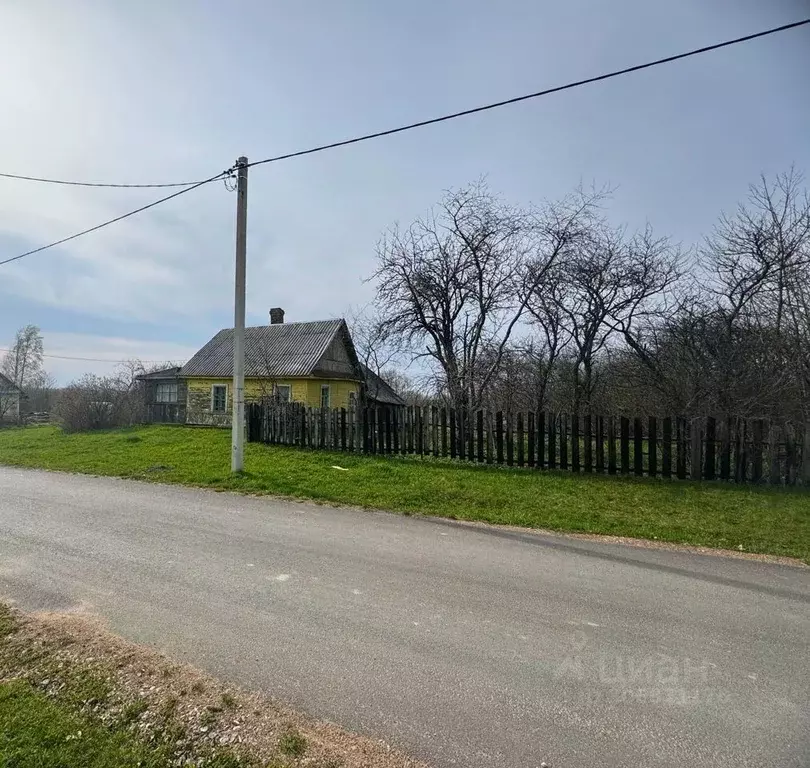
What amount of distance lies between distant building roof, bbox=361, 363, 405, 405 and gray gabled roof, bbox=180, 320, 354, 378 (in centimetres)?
186

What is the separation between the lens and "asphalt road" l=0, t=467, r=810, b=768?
8.61ft

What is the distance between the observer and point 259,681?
301cm

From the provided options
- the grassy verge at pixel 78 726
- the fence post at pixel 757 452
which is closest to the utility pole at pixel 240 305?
the grassy verge at pixel 78 726

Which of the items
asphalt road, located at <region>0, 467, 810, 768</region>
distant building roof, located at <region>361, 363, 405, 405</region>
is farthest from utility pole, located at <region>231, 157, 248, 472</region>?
distant building roof, located at <region>361, 363, 405, 405</region>

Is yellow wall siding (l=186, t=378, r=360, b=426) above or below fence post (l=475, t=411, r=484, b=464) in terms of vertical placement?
above

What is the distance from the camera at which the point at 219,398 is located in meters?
26.7

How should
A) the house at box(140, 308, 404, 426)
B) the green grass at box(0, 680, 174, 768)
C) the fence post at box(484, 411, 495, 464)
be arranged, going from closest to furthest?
1. the green grass at box(0, 680, 174, 768)
2. the fence post at box(484, 411, 495, 464)
3. the house at box(140, 308, 404, 426)

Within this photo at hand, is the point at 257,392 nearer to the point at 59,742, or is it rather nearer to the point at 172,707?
the point at 172,707

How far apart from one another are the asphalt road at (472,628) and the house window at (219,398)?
66.4 ft

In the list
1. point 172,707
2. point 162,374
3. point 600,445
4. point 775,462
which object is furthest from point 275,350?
point 172,707

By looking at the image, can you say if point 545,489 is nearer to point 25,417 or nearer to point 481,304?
point 481,304

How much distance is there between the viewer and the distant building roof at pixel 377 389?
2617 cm

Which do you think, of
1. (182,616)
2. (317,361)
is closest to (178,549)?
(182,616)

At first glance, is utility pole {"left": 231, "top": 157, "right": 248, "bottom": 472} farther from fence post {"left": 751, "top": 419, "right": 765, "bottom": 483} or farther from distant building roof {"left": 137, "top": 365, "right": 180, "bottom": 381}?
distant building roof {"left": 137, "top": 365, "right": 180, "bottom": 381}
